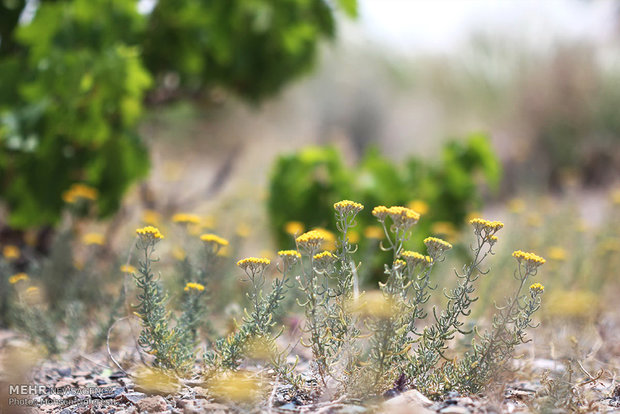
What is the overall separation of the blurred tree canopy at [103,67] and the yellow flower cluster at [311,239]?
245 cm

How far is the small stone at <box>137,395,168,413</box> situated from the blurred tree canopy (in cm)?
249

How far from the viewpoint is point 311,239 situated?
1834 millimetres

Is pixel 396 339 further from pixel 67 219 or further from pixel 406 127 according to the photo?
pixel 406 127

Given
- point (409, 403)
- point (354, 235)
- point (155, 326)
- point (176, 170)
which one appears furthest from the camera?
point (176, 170)

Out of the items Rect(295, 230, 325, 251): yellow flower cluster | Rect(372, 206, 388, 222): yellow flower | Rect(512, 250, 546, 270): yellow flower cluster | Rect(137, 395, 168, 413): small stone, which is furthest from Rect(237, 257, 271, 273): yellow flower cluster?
Rect(512, 250, 546, 270): yellow flower cluster

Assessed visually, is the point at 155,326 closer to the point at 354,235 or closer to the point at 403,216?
the point at 403,216

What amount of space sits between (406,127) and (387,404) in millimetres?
12521

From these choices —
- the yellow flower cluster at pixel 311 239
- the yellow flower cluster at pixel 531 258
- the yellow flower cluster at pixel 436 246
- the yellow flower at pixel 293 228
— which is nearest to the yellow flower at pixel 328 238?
the yellow flower cluster at pixel 311 239

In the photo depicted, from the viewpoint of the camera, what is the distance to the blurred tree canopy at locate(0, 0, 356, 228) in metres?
3.88

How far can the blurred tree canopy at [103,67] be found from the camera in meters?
3.88

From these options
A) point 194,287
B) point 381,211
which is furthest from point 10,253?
point 381,211

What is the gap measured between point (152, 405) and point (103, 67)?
2.59 metres

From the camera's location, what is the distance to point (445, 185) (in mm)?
5031

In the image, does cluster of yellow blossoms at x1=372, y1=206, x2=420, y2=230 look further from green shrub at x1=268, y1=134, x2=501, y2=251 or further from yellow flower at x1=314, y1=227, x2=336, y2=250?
green shrub at x1=268, y1=134, x2=501, y2=251
